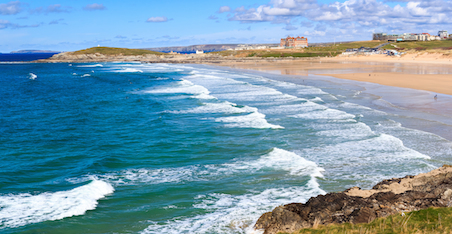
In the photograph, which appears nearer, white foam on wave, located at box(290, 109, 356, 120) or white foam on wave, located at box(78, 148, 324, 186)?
white foam on wave, located at box(78, 148, 324, 186)

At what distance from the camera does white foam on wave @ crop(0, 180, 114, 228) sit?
10.8m

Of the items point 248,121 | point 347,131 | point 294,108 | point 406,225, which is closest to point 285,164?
point 347,131

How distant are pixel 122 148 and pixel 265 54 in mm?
136453

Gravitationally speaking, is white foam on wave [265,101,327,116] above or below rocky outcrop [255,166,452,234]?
above

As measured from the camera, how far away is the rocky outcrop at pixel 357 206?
28.1 ft

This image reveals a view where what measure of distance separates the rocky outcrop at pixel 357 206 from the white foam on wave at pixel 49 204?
21.0ft

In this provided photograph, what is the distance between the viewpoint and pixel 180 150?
1823cm

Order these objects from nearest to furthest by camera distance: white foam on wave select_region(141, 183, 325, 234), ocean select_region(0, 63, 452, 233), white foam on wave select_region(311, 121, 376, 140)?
white foam on wave select_region(141, 183, 325, 234) < ocean select_region(0, 63, 452, 233) < white foam on wave select_region(311, 121, 376, 140)

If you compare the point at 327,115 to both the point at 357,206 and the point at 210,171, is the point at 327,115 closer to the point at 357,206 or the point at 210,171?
the point at 210,171

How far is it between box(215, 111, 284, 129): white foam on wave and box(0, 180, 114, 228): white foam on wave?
1153cm

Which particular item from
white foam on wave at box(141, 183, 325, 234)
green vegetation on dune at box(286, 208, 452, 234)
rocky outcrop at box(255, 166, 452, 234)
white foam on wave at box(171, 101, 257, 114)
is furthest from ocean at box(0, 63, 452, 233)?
green vegetation on dune at box(286, 208, 452, 234)

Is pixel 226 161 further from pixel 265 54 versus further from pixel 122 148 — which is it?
pixel 265 54

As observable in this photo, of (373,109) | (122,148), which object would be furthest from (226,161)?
(373,109)

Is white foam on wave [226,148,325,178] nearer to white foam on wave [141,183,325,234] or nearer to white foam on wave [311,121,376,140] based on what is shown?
white foam on wave [141,183,325,234]
